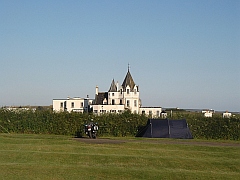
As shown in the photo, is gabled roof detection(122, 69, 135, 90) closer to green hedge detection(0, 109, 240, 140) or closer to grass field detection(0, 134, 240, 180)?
green hedge detection(0, 109, 240, 140)

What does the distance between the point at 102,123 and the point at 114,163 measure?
21.2 m

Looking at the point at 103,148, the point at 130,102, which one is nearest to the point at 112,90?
the point at 130,102

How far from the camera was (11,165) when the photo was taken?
63.1ft

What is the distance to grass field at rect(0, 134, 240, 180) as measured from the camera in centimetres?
1762

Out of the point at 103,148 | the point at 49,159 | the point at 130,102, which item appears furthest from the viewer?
the point at 130,102

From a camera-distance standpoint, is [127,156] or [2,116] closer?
[127,156]

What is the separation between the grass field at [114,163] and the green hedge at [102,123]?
A: 43.7 feet

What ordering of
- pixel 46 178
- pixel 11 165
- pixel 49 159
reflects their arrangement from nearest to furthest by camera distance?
1. pixel 46 178
2. pixel 11 165
3. pixel 49 159

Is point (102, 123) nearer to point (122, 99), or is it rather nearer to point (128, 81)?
point (122, 99)

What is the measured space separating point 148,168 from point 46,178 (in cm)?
524

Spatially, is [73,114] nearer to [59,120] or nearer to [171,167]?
[59,120]

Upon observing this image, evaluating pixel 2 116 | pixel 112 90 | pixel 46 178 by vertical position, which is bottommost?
pixel 46 178

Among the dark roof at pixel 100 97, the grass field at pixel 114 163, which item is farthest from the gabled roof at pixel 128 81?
the grass field at pixel 114 163

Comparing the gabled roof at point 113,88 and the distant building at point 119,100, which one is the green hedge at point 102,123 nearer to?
the distant building at point 119,100
